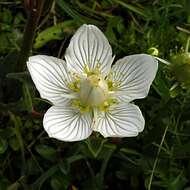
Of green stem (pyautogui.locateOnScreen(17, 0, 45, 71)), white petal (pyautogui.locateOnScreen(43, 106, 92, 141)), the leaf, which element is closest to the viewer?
white petal (pyautogui.locateOnScreen(43, 106, 92, 141))

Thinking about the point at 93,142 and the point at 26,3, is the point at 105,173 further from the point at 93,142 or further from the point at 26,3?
the point at 26,3

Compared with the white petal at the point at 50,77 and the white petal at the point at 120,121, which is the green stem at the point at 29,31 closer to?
the white petal at the point at 50,77

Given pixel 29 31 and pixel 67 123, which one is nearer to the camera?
pixel 67 123

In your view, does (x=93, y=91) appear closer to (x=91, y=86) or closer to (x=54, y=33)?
(x=91, y=86)

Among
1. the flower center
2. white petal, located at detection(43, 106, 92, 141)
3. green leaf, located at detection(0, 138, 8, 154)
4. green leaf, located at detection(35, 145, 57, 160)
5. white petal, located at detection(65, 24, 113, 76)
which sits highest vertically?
white petal, located at detection(65, 24, 113, 76)

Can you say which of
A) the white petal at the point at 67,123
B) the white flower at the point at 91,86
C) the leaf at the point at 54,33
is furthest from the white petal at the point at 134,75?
the leaf at the point at 54,33

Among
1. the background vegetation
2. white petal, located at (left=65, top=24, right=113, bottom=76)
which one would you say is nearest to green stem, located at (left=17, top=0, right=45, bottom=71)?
the background vegetation

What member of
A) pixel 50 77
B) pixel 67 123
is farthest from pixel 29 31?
pixel 67 123

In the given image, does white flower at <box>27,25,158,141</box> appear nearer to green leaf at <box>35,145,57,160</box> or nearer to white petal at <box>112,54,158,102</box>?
white petal at <box>112,54,158,102</box>

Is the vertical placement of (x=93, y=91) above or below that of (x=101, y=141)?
above
